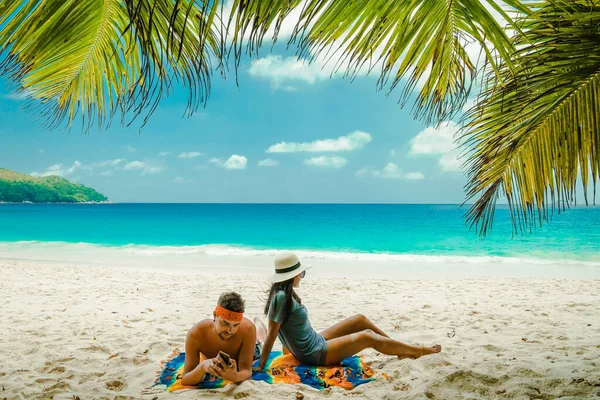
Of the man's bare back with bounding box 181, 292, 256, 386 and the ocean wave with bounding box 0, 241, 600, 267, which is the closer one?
the man's bare back with bounding box 181, 292, 256, 386

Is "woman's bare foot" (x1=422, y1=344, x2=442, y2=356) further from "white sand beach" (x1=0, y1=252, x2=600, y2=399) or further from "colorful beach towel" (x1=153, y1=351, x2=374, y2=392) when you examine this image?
"colorful beach towel" (x1=153, y1=351, x2=374, y2=392)

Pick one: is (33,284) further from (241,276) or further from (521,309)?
(521,309)

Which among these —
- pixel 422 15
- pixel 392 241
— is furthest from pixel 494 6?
pixel 392 241

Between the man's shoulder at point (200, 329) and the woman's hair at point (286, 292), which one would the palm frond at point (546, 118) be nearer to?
the woman's hair at point (286, 292)

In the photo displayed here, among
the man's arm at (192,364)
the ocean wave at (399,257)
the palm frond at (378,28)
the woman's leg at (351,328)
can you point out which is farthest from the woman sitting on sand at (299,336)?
the ocean wave at (399,257)

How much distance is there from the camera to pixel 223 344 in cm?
307

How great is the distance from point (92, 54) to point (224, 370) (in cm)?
200

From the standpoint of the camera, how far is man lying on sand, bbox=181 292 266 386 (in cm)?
284

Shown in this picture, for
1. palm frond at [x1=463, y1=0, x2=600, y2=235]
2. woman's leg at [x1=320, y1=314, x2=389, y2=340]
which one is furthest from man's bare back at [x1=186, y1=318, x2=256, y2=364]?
palm frond at [x1=463, y1=0, x2=600, y2=235]

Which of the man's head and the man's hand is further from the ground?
the man's head

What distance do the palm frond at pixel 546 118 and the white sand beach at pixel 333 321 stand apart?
1.12 m

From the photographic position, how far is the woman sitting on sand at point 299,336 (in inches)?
125

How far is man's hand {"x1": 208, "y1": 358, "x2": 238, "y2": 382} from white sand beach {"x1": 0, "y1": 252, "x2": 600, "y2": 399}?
74 mm

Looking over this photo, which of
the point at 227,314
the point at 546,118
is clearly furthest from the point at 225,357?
the point at 546,118
